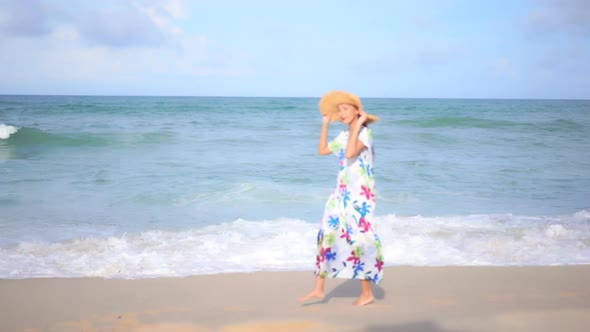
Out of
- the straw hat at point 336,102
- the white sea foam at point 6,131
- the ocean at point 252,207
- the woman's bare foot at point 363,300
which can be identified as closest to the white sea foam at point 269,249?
the ocean at point 252,207

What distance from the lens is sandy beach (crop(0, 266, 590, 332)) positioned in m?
3.79

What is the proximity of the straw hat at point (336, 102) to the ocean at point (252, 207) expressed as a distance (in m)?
1.90

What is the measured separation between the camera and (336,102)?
3945mm

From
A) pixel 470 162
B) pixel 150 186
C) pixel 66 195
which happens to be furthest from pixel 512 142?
pixel 66 195

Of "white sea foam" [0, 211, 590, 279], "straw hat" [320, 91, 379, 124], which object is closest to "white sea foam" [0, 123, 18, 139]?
"white sea foam" [0, 211, 590, 279]

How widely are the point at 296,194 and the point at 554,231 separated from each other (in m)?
4.27

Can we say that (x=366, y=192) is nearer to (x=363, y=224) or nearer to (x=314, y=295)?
(x=363, y=224)

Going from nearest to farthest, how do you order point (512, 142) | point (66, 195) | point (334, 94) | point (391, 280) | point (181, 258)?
point (334, 94) → point (391, 280) → point (181, 258) → point (66, 195) → point (512, 142)

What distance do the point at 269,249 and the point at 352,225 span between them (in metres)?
2.23

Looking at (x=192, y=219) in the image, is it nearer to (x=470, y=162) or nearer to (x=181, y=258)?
(x=181, y=258)

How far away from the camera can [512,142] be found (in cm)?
2080

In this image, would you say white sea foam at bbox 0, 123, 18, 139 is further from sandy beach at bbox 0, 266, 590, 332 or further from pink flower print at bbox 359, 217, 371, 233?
pink flower print at bbox 359, 217, 371, 233

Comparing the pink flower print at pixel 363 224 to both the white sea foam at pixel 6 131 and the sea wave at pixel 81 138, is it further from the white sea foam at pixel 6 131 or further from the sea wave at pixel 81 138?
the white sea foam at pixel 6 131

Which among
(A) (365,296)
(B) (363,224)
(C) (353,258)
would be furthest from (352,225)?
(A) (365,296)
